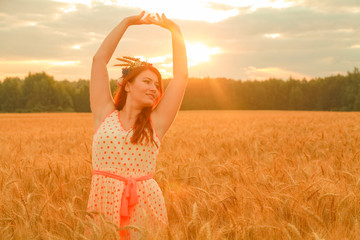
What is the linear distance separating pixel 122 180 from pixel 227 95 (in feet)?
193

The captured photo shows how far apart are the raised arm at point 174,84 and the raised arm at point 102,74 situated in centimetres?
22

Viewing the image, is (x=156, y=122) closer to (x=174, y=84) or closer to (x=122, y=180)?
(x=174, y=84)

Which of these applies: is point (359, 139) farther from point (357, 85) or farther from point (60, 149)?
point (357, 85)

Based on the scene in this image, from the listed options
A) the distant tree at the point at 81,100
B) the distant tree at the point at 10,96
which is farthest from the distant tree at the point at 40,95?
the distant tree at the point at 81,100

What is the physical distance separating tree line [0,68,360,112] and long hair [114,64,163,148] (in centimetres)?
5219

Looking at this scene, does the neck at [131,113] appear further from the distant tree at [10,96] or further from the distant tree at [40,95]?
the distant tree at [10,96]

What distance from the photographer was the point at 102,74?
9.36 feet

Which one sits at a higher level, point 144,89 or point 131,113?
point 144,89

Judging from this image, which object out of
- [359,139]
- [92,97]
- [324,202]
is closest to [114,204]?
[92,97]

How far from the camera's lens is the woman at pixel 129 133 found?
8.25 ft

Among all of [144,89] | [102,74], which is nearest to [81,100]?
[102,74]

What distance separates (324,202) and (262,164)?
6.04ft

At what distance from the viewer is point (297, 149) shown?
5.94 m

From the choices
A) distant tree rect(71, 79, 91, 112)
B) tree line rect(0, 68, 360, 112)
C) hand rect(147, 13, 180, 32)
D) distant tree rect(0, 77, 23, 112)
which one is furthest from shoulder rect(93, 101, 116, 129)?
distant tree rect(0, 77, 23, 112)
